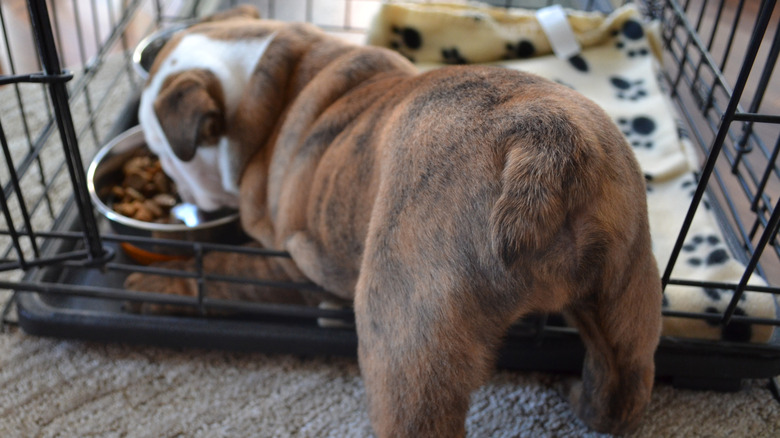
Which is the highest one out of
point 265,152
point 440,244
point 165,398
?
point 440,244

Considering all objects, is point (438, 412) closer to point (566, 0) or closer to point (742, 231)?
point (742, 231)

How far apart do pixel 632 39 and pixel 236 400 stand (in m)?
1.38

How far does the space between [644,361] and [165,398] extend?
0.78 meters

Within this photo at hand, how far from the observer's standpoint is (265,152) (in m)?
1.37

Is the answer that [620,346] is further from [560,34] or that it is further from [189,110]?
[560,34]

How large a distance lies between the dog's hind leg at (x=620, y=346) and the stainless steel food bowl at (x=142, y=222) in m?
0.75

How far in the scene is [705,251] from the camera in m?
1.34

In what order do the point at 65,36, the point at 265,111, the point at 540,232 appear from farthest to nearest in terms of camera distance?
the point at 65,36 → the point at 265,111 → the point at 540,232

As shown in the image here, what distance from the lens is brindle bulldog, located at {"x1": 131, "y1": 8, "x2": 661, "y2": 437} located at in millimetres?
777

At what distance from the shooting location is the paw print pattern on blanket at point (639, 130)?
164 centimetres

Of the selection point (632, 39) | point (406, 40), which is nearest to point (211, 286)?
point (406, 40)

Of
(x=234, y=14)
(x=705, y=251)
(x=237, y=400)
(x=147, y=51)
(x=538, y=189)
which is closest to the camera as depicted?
(x=538, y=189)

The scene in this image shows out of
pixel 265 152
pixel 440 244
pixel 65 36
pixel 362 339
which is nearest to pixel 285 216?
pixel 265 152

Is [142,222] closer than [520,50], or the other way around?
[142,222]
